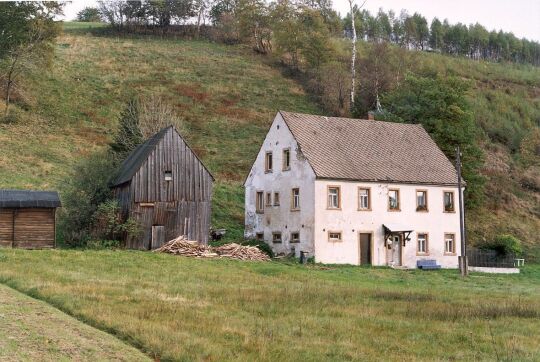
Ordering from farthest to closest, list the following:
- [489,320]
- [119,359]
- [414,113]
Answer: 1. [414,113]
2. [489,320]
3. [119,359]

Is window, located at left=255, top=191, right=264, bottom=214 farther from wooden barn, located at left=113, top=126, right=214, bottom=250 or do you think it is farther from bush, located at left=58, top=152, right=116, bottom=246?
bush, located at left=58, top=152, right=116, bottom=246

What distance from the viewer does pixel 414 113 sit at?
54.8 m

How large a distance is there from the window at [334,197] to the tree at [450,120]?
16529 mm

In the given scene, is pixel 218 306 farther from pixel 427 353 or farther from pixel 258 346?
pixel 427 353

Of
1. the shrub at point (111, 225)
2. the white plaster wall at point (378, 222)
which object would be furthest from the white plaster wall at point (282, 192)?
the shrub at point (111, 225)

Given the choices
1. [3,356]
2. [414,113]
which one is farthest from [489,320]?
[414,113]

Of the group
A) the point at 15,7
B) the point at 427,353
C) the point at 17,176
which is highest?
the point at 15,7

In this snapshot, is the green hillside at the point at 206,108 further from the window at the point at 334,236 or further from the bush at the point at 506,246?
the window at the point at 334,236

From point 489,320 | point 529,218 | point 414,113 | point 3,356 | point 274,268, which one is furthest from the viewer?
point 529,218

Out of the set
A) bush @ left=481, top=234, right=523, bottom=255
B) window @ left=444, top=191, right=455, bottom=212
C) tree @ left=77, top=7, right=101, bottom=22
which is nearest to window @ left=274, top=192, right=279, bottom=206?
window @ left=444, top=191, right=455, bottom=212

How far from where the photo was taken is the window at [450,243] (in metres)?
43.9

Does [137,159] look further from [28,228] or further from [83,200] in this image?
[28,228]

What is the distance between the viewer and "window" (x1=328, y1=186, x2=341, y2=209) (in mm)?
40219

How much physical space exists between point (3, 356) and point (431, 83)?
4944cm
